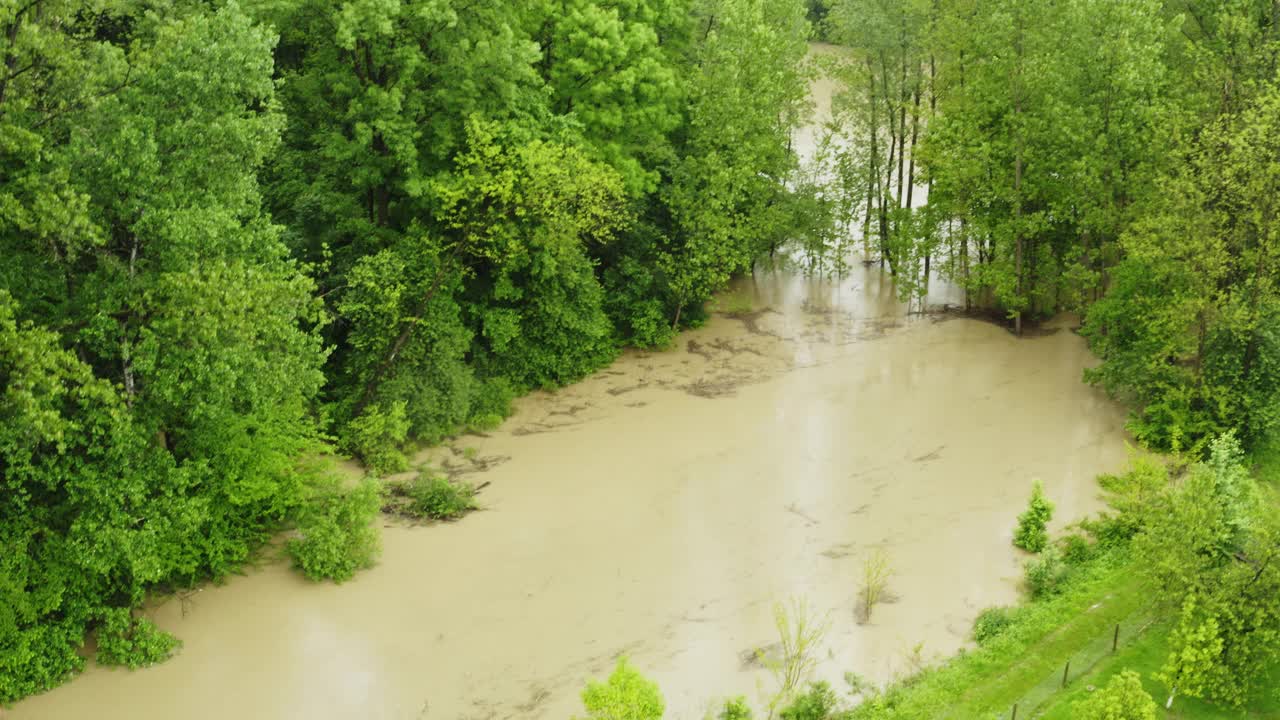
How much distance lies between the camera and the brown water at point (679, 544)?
17766 millimetres

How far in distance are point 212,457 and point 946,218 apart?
2011cm

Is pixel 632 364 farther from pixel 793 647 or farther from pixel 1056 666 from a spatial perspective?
pixel 1056 666

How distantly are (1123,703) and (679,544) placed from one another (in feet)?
28.8

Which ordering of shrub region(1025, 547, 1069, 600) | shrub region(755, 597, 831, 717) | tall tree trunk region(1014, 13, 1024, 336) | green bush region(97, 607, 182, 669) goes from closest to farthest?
shrub region(755, 597, 831, 717) < green bush region(97, 607, 182, 669) < shrub region(1025, 547, 1069, 600) < tall tree trunk region(1014, 13, 1024, 336)

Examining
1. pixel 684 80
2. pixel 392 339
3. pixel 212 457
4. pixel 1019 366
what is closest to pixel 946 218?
pixel 1019 366

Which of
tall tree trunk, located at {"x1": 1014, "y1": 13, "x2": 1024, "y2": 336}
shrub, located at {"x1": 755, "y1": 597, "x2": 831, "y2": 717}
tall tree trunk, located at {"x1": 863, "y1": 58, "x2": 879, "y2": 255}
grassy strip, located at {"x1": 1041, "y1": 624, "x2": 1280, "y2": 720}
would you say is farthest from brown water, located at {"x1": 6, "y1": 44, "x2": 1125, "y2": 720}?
tall tree trunk, located at {"x1": 863, "y1": 58, "x2": 879, "y2": 255}

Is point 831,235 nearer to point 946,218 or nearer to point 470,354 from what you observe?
point 946,218

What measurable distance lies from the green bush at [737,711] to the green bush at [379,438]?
9512mm

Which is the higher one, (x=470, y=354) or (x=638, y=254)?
(x=638, y=254)

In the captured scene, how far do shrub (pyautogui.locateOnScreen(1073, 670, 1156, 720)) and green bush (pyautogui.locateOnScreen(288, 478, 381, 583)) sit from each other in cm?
1203

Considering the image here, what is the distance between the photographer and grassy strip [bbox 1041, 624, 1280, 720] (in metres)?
16.2

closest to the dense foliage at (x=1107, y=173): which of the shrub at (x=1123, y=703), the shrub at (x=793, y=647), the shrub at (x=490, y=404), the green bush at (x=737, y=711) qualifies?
the shrub at (x=793, y=647)

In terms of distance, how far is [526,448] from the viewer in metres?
24.9

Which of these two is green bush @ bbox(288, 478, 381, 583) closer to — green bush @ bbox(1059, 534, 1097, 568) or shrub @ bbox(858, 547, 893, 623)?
shrub @ bbox(858, 547, 893, 623)
